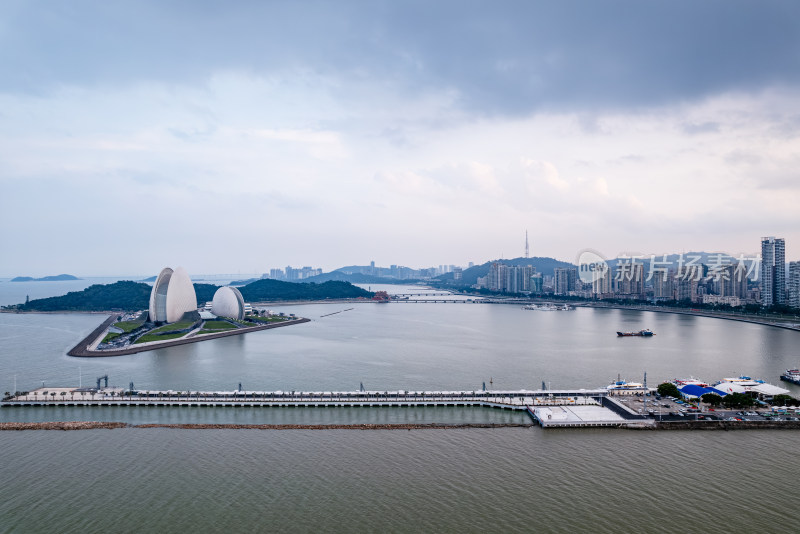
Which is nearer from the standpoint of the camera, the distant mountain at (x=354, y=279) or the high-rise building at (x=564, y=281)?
the high-rise building at (x=564, y=281)

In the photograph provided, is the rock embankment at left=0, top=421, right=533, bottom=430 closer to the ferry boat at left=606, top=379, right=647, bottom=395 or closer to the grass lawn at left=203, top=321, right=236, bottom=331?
the ferry boat at left=606, top=379, right=647, bottom=395

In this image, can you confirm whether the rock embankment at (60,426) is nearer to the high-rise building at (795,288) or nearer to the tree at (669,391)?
the tree at (669,391)

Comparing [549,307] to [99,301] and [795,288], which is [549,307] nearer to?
[795,288]

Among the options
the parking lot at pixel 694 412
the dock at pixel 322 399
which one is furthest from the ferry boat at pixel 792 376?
the dock at pixel 322 399

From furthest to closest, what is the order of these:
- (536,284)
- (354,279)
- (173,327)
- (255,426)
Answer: (354,279) → (536,284) → (173,327) → (255,426)

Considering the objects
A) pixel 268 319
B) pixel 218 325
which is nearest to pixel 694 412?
pixel 218 325

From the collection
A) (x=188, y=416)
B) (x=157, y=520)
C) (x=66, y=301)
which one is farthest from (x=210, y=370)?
(x=66, y=301)
